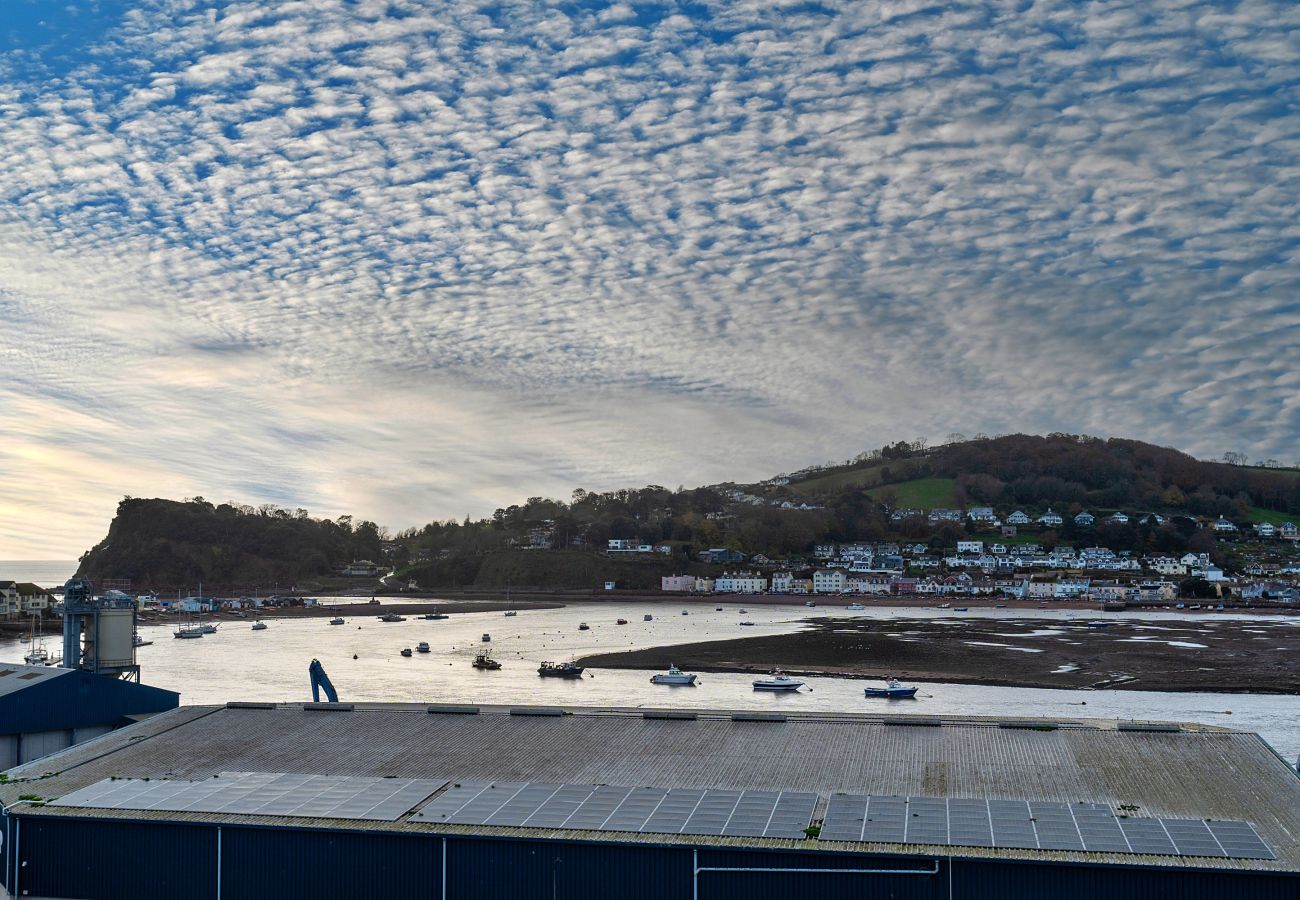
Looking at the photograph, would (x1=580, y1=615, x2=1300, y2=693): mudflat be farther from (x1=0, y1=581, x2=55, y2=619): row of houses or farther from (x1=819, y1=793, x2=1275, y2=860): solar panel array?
(x1=0, y1=581, x2=55, y2=619): row of houses

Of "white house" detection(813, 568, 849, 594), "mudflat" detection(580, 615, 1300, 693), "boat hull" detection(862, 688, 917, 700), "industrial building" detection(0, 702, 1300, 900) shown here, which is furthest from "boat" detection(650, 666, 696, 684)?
"white house" detection(813, 568, 849, 594)

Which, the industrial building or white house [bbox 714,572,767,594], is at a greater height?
white house [bbox 714,572,767,594]

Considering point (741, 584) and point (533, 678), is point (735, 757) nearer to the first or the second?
point (533, 678)

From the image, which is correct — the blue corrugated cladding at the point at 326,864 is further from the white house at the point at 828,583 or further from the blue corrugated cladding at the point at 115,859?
the white house at the point at 828,583

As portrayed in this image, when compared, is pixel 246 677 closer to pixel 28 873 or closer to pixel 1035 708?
pixel 1035 708

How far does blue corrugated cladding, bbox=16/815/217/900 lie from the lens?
64.7 ft

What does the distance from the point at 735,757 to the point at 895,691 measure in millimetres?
35669

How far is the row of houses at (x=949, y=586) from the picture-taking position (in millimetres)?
164625

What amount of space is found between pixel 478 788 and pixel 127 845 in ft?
20.1

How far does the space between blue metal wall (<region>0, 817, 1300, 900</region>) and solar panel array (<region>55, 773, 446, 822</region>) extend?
0.67m

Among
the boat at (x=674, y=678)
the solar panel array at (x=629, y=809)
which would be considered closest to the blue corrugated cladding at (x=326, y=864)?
the solar panel array at (x=629, y=809)

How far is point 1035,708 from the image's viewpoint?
51969 mm

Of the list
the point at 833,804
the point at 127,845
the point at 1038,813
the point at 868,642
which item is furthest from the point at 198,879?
the point at 868,642

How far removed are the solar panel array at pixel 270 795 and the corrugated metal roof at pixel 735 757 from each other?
1.59 ft
